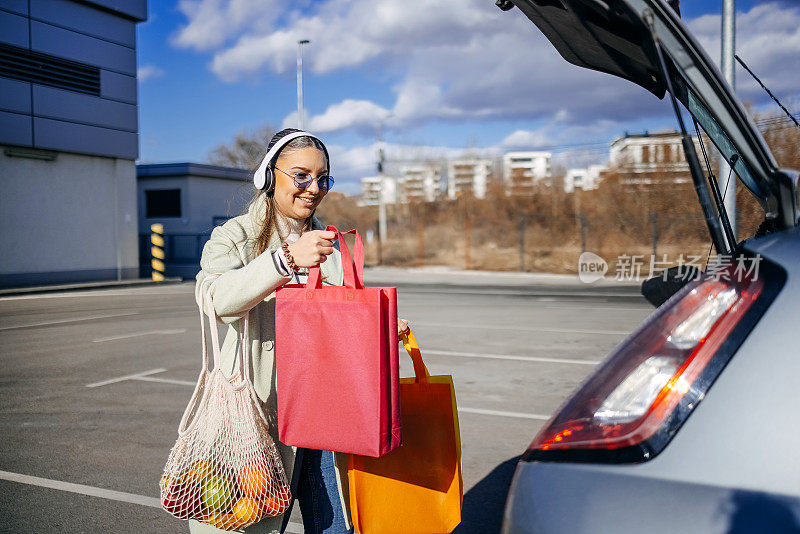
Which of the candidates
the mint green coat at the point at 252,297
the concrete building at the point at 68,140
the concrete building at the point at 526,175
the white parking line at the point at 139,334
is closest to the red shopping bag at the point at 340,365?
the mint green coat at the point at 252,297

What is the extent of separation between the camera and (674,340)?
138 cm

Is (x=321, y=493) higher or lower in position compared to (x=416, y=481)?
lower

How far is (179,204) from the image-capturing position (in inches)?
1186

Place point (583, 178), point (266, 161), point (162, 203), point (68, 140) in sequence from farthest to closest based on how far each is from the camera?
point (583, 178) → point (162, 203) → point (68, 140) → point (266, 161)

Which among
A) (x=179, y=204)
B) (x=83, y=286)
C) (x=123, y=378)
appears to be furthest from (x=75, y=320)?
(x=179, y=204)

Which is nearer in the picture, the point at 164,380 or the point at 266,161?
the point at 266,161

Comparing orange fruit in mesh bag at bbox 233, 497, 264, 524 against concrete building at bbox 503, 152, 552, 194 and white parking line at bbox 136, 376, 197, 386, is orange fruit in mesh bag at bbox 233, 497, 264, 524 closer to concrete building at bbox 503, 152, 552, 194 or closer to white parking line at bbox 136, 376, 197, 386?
white parking line at bbox 136, 376, 197, 386

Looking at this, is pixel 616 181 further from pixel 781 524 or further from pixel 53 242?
pixel 781 524

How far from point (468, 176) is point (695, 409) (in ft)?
155

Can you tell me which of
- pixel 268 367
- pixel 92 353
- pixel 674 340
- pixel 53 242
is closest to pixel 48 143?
pixel 53 242

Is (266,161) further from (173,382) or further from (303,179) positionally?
(173,382)

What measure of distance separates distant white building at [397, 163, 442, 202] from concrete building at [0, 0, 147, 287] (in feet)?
76.5

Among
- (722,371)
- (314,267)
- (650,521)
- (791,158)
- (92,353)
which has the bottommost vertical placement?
(92,353)

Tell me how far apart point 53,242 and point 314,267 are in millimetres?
20546
